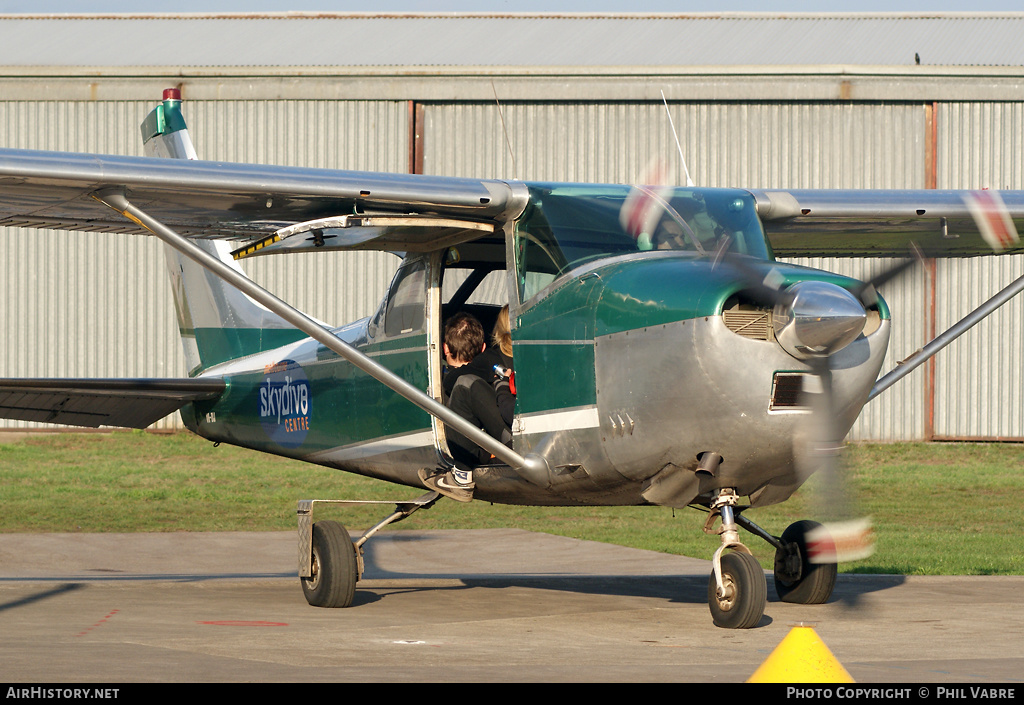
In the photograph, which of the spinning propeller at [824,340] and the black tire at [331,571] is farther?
the black tire at [331,571]

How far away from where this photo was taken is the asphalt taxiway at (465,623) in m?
5.89

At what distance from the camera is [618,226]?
7727 millimetres

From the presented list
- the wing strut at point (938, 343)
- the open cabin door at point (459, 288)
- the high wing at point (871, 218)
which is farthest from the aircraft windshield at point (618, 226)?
the wing strut at point (938, 343)

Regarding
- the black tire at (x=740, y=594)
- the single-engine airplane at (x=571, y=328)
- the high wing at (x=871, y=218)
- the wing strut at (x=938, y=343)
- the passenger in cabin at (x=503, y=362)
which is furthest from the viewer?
the wing strut at (x=938, y=343)

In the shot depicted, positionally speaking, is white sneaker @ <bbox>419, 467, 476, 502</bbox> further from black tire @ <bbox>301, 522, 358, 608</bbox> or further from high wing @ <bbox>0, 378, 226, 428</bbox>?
high wing @ <bbox>0, 378, 226, 428</bbox>

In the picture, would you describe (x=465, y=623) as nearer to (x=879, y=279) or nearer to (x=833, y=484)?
(x=833, y=484)

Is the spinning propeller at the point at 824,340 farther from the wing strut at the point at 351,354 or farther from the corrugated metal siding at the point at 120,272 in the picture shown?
the corrugated metal siding at the point at 120,272

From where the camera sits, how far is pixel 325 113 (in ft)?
76.3

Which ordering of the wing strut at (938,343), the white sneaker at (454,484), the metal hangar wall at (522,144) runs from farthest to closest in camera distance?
the metal hangar wall at (522,144)
the wing strut at (938,343)
the white sneaker at (454,484)

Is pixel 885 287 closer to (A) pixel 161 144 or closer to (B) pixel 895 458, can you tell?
(A) pixel 161 144

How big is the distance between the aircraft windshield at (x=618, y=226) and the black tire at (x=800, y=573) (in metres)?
2.02

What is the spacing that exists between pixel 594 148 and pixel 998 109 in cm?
718

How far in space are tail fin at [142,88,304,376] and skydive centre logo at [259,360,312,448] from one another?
2.06 feet

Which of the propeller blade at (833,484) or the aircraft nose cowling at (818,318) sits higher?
the aircraft nose cowling at (818,318)
